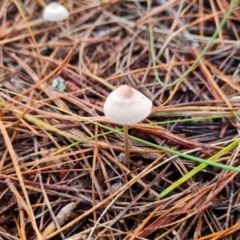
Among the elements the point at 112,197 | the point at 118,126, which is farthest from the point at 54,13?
the point at 112,197

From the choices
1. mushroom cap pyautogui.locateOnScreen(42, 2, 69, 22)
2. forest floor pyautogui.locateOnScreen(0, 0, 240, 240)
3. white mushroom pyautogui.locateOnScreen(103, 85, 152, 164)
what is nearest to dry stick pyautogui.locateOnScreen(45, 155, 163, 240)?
forest floor pyautogui.locateOnScreen(0, 0, 240, 240)

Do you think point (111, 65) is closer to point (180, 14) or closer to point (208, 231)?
point (180, 14)

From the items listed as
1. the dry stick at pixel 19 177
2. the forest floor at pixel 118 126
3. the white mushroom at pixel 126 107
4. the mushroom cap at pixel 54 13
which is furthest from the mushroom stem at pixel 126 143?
the mushroom cap at pixel 54 13

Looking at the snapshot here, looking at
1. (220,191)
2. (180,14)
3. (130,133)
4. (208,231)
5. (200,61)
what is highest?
(180,14)

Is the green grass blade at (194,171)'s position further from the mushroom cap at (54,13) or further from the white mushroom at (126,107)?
the mushroom cap at (54,13)

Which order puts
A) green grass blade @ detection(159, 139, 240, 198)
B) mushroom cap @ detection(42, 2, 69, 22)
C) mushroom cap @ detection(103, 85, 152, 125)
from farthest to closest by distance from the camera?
mushroom cap @ detection(42, 2, 69, 22), green grass blade @ detection(159, 139, 240, 198), mushroom cap @ detection(103, 85, 152, 125)

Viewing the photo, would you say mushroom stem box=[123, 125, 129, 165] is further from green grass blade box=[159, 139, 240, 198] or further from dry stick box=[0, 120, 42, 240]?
dry stick box=[0, 120, 42, 240]

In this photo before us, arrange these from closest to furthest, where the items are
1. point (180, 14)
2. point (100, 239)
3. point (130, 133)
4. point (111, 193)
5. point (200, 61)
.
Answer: point (100, 239), point (111, 193), point (130, 133), point (200, 61), point (180, 14)

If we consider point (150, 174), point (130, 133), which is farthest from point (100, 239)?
point (130, 133)

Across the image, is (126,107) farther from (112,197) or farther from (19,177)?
(19,177)
